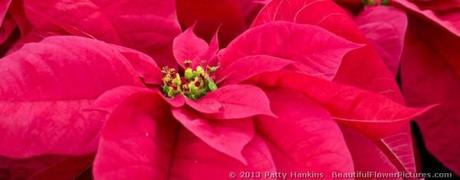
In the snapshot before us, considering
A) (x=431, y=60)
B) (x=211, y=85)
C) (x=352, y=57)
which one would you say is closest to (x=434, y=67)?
(x=431, y=60)

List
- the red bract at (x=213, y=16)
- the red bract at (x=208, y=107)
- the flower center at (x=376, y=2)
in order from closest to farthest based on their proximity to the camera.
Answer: the red bract at (x=208, y=107) < the red bract at (x=213, y=16) < the flower center at (x=376, y=2)

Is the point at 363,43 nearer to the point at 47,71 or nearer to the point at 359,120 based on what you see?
the point at 359,120

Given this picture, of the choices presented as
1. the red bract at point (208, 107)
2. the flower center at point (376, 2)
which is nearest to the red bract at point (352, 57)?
the red bract at point (208, 107)

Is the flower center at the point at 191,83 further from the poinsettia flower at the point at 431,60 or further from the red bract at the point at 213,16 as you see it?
the poinsettia flower at the point at 431,60

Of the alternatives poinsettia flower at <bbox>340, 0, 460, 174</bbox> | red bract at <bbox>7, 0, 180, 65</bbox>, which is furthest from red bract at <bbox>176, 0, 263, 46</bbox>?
poinsettia flower at <bbox>340, 0, 460, 174</bbox>

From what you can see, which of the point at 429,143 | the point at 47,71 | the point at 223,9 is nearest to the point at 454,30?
the point at 429,143

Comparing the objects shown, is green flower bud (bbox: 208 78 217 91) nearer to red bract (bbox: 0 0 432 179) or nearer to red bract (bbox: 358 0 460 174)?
red bract (bbox: 0 0 432 179)

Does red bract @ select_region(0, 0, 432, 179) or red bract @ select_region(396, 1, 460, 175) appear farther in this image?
red bract @ select_region(396, 1, 460, 175)

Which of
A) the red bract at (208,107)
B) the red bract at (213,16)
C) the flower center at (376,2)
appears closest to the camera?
the red bract at (208,107)
